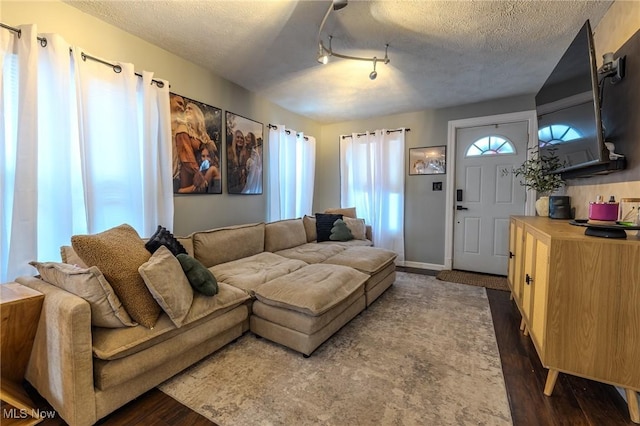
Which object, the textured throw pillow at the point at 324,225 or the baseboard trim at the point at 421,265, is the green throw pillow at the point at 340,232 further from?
the baseboard trim at the point at 421,265

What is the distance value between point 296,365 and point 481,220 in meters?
3.37

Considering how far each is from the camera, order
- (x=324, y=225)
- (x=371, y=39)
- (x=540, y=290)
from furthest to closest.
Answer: (x=324, y=225) → (x=371, y=39) → (x=540, y=290)

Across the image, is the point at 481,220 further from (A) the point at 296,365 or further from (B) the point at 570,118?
(A) the point at 296,365

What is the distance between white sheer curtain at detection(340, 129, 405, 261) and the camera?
439 centimetres

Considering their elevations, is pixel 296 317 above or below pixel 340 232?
below

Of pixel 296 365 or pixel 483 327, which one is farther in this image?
pixel 483 327

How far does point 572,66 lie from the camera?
186cm

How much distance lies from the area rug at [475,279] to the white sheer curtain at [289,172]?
2.26 meters

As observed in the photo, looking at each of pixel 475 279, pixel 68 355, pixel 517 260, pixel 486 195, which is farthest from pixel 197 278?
pixel 486 195

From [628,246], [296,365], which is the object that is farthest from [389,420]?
[628,246]

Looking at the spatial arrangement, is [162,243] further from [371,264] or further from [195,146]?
[371,264]

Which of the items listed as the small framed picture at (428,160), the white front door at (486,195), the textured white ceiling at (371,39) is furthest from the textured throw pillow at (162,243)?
the white front door at (486,195)

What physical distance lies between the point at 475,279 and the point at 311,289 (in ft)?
8.92

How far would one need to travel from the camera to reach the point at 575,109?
1.88m
